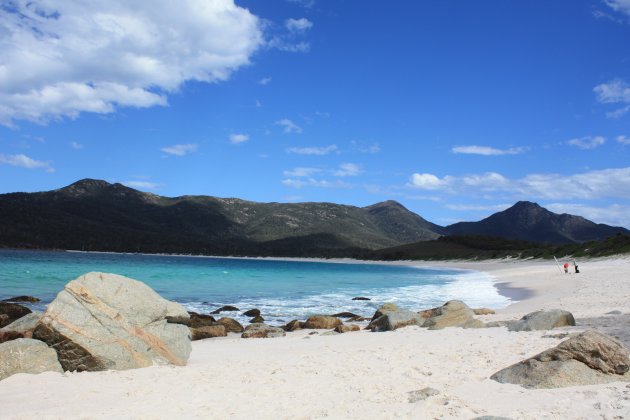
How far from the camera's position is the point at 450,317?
16.3 metres

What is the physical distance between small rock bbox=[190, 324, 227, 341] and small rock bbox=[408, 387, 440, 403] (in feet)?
34.7

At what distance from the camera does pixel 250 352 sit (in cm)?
1308

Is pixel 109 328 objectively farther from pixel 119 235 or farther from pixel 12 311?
pixel 119 235

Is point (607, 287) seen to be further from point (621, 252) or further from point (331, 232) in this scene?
point (331, 232)

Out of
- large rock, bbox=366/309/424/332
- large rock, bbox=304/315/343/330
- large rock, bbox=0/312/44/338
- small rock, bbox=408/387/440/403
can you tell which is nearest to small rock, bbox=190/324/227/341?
large rock, bbox=304/315/343/330

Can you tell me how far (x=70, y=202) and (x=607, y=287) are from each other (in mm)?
194358

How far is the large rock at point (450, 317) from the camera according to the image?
→ 15.8 meters

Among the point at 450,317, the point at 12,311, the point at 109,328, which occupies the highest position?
the point at 109,328

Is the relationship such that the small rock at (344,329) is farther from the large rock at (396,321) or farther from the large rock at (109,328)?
the large rock at (109,328)

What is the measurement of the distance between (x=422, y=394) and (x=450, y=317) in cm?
936

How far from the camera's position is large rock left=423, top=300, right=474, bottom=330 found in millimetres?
15812

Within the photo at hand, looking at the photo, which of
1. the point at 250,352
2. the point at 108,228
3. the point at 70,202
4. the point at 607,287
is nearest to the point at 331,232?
the point at 108,228

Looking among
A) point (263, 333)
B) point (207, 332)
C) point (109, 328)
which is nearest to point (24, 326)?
point (109, 328)

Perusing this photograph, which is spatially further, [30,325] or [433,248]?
[433,248]
